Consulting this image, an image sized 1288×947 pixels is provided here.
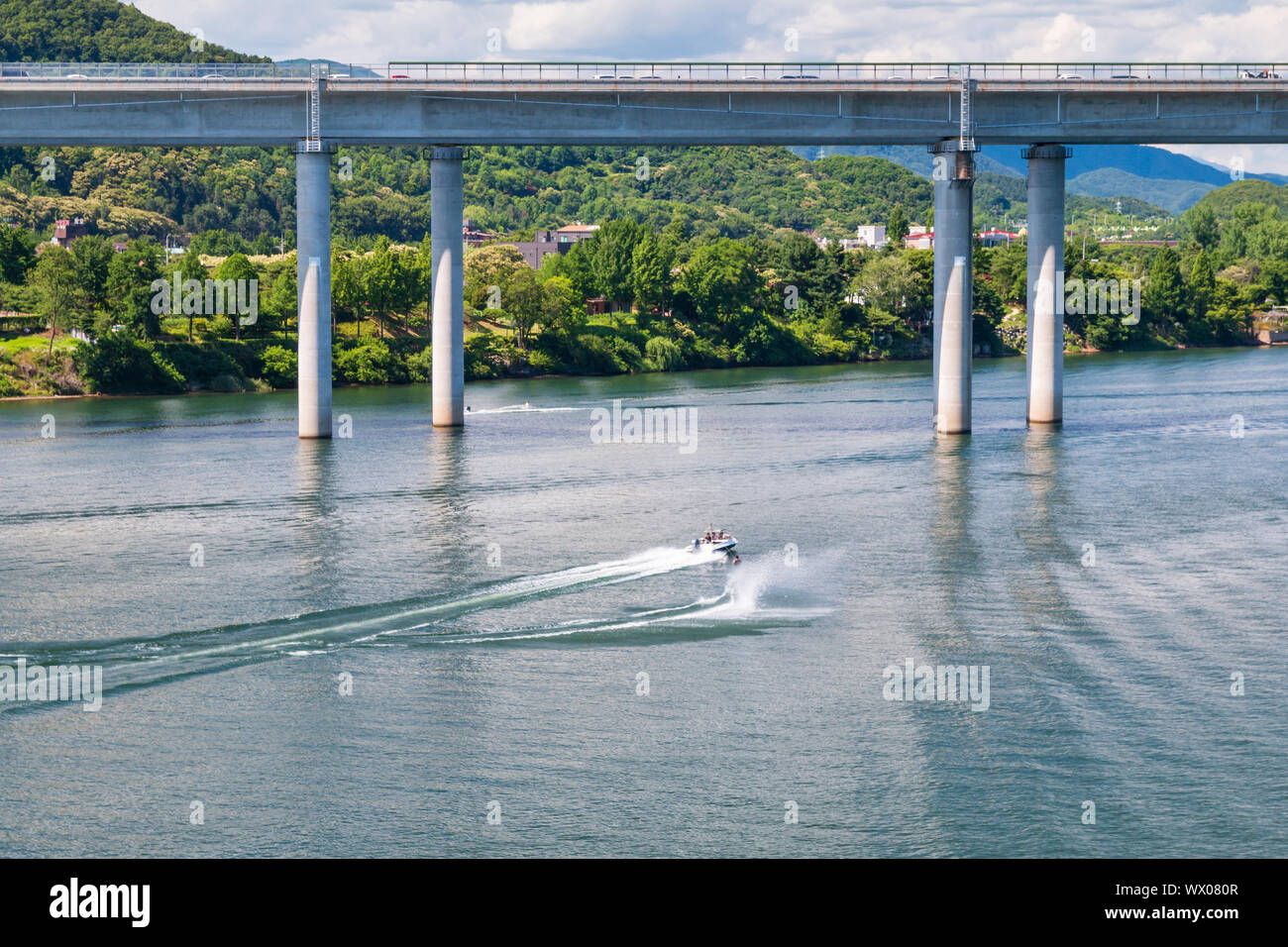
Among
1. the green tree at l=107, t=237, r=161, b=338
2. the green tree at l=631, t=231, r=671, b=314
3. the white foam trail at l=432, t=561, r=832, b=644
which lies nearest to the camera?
the white foam trail at l=432, t=561, r=832, b=644

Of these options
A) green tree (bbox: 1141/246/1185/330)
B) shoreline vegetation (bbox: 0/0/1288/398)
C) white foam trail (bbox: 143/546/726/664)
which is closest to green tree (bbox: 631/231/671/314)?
shoreline vegetation (bbox: 0/0/1288/398)

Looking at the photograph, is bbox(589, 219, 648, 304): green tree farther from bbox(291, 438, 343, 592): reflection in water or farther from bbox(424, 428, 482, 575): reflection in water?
bbox(291, 438, 343, 592): reflection in water

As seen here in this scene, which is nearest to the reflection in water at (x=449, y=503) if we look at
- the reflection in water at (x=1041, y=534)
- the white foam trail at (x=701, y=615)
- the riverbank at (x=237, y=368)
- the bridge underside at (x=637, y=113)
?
the white foam trail at (x=701, y=615)

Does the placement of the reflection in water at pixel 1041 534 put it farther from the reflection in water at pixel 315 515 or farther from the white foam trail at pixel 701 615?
the reflection in water at pixel 315 515

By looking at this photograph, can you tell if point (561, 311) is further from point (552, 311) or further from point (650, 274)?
point (650, 274)

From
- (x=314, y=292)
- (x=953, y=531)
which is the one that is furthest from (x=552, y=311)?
(x=953, y=531)

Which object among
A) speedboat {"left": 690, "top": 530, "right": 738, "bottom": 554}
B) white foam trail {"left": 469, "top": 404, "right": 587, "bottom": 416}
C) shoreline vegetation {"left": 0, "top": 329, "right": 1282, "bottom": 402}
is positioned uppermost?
shoreline vegetation {"left": 0, "top": 329, "right": 1282, "bottom": 402}
